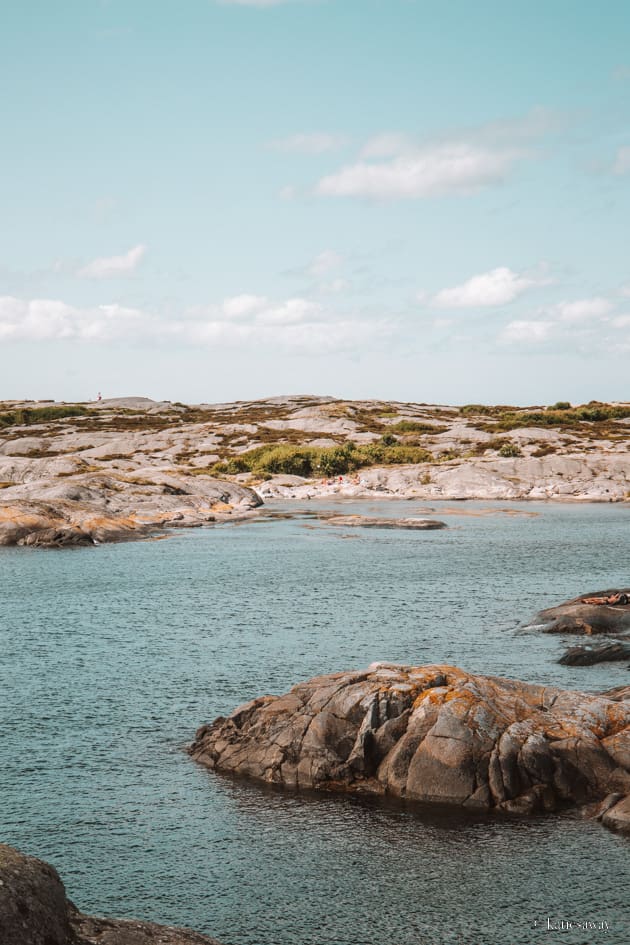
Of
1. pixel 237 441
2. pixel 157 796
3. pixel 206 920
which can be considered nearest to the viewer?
pixel 206 920

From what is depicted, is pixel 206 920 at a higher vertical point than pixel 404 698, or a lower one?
lower

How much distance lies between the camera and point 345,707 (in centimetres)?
2617

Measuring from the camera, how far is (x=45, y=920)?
1203cm

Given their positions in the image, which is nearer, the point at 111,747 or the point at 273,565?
the point at 111,747

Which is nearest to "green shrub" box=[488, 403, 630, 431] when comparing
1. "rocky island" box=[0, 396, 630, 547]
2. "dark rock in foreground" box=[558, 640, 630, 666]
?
"rocky island" box=[0, 396, 630, 547]

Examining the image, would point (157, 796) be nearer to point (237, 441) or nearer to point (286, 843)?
point (286, 843)

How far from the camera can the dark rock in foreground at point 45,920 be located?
A: 1158 centimetres

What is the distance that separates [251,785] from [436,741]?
5.40 m

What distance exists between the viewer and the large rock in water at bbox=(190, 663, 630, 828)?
23828mm

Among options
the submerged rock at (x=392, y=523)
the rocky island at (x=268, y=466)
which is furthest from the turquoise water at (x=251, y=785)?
the rocky island at (x=268, y=466)

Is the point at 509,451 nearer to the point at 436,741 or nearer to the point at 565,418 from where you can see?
the point at 565,418

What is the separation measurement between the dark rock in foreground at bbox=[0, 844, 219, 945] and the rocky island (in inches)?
2839

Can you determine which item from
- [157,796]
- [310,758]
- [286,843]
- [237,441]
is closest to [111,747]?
[157,796]

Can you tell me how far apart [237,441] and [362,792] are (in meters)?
149
